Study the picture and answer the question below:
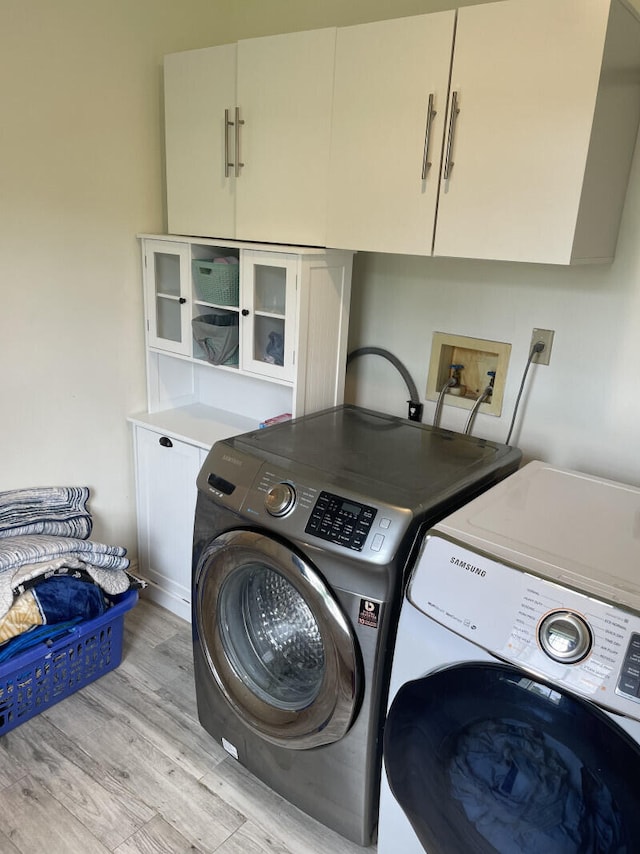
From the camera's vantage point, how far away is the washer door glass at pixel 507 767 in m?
1.01

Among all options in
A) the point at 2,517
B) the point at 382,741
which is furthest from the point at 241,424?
the point at 382,741

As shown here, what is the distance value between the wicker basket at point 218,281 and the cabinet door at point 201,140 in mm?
110

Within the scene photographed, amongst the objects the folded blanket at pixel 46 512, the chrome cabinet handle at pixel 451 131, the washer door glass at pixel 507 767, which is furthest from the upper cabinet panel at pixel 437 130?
the folded blanket at pixel 46 512

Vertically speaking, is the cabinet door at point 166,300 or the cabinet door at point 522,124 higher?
the cabinet door at point 522,124

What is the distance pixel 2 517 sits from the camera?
203 centimetres

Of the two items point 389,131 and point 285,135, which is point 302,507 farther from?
point 285,135

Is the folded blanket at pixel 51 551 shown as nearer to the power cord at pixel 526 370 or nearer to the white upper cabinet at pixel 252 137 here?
the white upper cabinet at pixel 252 137

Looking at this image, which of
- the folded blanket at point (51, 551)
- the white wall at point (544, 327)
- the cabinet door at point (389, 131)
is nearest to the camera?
the cabinet door at point (389, 131)

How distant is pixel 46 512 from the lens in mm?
2150

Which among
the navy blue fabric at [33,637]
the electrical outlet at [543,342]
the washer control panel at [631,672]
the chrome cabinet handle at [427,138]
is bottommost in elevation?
the navy blue fabric at [33,637]

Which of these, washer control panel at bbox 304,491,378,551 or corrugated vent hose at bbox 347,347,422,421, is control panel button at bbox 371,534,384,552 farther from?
corrugated vent hose at bbox 347,347,422,421

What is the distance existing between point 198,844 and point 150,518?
1.16 meters

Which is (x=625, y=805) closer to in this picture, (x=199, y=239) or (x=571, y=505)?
(x=571, y=505)

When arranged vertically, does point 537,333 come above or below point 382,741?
above
